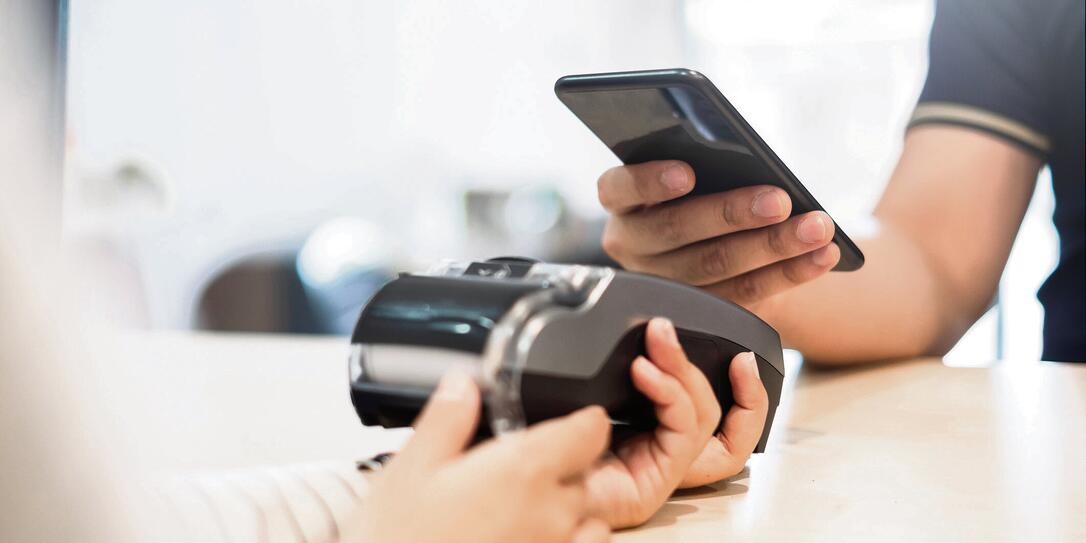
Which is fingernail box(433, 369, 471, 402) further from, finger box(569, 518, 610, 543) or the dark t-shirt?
the dark t-shirt

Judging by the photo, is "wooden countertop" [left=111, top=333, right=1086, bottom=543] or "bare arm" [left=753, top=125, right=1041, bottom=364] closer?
"wooden countertop" [left=111, top=333, right=1086, bottom=543]

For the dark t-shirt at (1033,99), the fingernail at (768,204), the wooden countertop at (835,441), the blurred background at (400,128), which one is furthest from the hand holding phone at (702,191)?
the blurred background at (400,128)

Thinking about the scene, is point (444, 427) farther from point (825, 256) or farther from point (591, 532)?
point (825, 256)

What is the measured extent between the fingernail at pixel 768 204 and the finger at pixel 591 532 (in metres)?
0.21

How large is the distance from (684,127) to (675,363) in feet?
0.47

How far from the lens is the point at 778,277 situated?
544mm

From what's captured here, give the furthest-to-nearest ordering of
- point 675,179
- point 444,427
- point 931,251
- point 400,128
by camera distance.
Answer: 1. point 400,128
2. point 931,251
3. point 675,179
4. point 444,427

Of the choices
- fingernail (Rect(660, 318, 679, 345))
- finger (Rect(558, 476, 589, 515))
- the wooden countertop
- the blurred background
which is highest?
the blurred background

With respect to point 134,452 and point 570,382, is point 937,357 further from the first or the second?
point 134,452

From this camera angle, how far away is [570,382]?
316 mm

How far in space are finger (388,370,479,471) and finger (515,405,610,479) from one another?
0.02 metres

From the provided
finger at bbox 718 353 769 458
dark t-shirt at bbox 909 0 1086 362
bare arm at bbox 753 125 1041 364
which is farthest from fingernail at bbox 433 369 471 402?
dark t-shirt at bbox 909 0 1086 362

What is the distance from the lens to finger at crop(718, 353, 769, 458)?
39 cm

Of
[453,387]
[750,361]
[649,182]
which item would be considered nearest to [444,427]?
[453,387]
